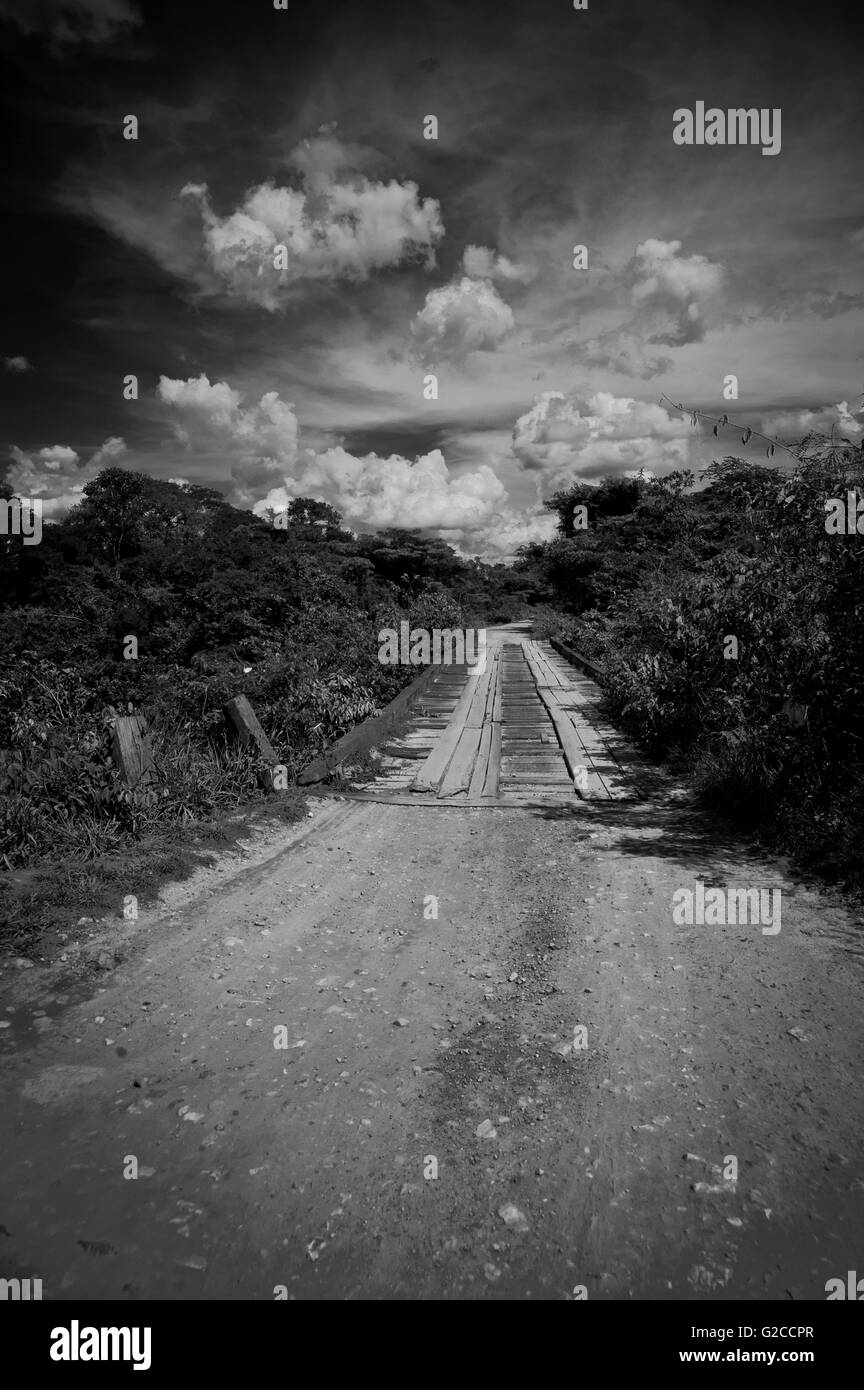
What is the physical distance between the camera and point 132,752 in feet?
16.4

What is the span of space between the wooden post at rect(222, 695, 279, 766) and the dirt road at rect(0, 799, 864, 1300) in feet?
7.09

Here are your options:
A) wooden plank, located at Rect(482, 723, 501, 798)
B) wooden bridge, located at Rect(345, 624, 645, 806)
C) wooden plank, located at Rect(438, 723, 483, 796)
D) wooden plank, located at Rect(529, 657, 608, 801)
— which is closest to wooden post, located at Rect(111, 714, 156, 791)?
wooden bridge, located at Rect(345, 624, 645, 806)

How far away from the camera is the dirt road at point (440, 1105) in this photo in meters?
1.89

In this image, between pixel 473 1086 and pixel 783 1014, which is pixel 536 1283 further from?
pixel 783 1014

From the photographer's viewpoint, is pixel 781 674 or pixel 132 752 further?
pixel 781 674

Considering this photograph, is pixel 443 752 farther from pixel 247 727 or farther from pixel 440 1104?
pixel 440 1104

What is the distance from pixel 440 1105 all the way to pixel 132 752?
351cm

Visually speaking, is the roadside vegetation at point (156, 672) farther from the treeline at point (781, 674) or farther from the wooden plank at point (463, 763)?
the treeline at point (781, 674)

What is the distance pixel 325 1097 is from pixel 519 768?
202 inches

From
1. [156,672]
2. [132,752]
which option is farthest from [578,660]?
[132,752]

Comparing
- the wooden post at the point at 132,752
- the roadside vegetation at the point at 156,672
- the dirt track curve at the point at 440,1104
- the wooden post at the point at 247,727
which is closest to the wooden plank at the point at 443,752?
the roadside vegetation at the point at 156,672

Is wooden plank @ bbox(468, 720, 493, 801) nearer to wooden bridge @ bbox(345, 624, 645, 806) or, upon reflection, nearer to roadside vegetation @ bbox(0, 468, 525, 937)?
wooden bridge @ bbox(345, 624, 645, 806)

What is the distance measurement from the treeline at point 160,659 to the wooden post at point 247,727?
0.42 feet
